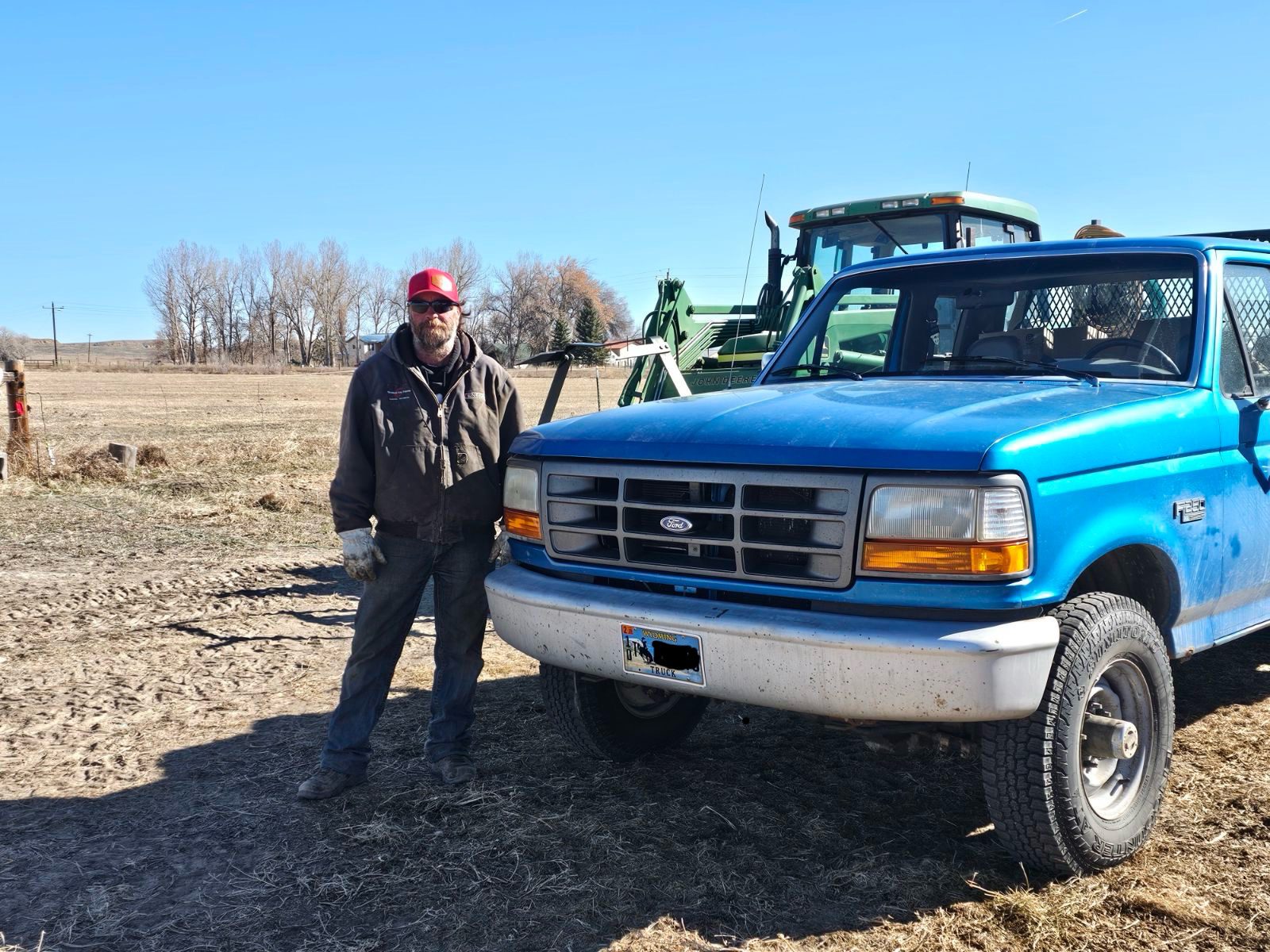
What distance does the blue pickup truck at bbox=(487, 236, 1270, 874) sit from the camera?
3053 millimetres

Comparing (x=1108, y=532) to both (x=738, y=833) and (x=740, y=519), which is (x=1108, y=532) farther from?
(x=738, y=833)

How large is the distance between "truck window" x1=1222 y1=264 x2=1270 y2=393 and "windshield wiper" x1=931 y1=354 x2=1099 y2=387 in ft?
2.42

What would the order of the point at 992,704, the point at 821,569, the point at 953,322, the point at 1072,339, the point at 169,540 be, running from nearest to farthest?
the point at 992,704 < the point at 821,569 < the point at 1072,339 < the point at 953,322 < the point at 169,540

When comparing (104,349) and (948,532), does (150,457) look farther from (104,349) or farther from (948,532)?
(104,349)

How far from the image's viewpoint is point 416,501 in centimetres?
434

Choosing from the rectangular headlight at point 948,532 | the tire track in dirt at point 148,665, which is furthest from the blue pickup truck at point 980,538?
the tire track in dirt at point 148,665

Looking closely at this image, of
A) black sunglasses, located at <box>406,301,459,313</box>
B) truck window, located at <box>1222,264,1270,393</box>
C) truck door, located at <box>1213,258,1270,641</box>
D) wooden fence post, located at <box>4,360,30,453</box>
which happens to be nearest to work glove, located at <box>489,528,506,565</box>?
black sunglasses, located at <box>406,301,459,313</box>

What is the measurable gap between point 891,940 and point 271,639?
446 cm

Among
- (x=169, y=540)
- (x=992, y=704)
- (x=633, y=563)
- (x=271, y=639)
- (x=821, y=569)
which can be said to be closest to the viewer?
(x=992, y=704)

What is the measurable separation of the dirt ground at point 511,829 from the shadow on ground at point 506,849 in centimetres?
1

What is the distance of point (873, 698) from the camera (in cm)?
306

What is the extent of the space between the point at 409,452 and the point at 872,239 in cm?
774

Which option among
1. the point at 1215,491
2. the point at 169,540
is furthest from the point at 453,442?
the point at 169,540

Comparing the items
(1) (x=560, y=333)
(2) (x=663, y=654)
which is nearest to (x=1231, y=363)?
(2) (x=663, y=654)
